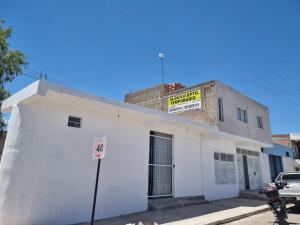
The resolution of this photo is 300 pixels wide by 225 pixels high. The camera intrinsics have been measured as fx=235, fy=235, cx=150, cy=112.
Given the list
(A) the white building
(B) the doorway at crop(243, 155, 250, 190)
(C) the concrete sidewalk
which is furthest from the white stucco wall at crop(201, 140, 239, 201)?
(C) the concrete sidewalk

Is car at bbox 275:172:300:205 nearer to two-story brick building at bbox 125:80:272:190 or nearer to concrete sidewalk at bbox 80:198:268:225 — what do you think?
concrete sidewalk at bbox 80:198:268:225

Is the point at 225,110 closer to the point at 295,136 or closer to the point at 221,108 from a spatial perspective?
the point at 221,108

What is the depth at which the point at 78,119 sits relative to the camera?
25.3 feet

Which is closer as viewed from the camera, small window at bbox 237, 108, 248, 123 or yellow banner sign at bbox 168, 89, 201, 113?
yellow banner sign at bbox 168, 89, 201, 113

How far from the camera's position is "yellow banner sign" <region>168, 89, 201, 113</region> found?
1591cm

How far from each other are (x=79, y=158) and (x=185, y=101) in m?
10.5

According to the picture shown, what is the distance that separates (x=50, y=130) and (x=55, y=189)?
170 cm

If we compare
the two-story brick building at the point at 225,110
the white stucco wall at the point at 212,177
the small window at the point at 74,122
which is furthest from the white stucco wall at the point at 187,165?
the small window at the point at 74,122

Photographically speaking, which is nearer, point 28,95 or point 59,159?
point 28,95

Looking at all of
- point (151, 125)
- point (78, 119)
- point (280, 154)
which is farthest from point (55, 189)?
point (280, 154)

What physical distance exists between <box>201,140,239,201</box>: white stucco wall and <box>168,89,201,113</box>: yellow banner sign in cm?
308

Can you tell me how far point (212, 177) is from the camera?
12.9 meters

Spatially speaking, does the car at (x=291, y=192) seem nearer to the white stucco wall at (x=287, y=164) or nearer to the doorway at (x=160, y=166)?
the doorway at (x=160, y=166)

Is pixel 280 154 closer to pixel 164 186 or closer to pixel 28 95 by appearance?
pixel 164 186
